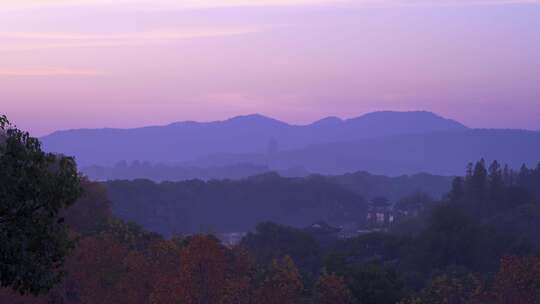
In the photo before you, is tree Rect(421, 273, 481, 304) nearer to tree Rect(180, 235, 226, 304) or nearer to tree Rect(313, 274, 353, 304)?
tree Rect(313, 274, 353, 304)

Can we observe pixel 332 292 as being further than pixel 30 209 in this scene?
Yes

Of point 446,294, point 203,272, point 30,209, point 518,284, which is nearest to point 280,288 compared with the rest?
point 203,272

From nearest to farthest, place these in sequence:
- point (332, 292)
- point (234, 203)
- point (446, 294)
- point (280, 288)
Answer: point (280, 288), point (332, 292), point (446, 294), point (234, 203)

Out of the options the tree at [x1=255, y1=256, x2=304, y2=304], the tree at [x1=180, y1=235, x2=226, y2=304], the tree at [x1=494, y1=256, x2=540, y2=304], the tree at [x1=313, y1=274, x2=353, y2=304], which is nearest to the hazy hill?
the tree at [x1=255, y1=256, x2=304, y2=304]

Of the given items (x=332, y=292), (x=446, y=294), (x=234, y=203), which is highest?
(x=234, y=203)

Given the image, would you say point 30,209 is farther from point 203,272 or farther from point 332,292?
point 332,292

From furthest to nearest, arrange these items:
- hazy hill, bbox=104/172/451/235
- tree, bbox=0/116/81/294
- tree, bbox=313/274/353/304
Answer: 1. hazy hill, bbox=104/172/451/235
2. tree, bbox=313/274/353/304
3. tree, bbox=0/116/81/294

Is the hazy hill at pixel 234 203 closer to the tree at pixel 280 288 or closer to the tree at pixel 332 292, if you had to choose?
the tree at pixel 280 288

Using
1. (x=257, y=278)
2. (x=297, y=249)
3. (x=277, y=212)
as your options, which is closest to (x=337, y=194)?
(x=277, y=212)
